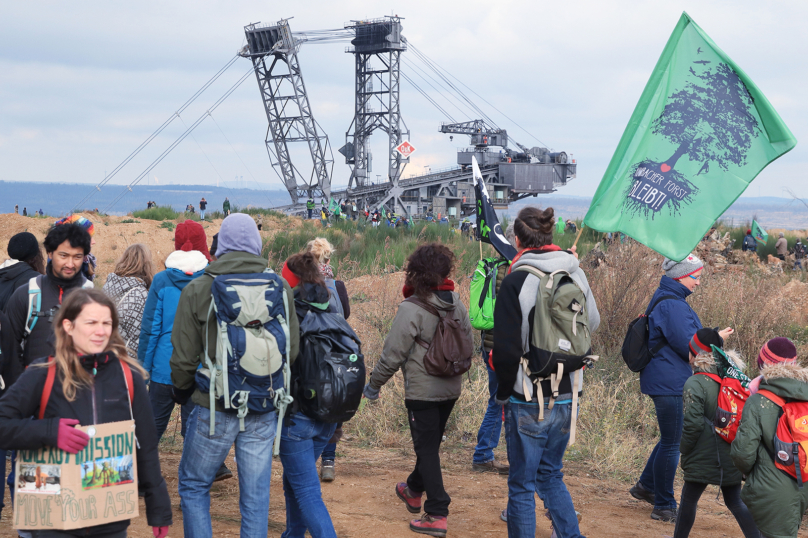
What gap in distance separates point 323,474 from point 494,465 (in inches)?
56.9

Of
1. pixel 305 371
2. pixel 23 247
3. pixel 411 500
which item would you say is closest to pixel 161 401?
pixel 23 247

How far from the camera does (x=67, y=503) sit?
8.37ft

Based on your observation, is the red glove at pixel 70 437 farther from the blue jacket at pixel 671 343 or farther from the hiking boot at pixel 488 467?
the hiking boot at pixel 488 467

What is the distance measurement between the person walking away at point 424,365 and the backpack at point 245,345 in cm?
115

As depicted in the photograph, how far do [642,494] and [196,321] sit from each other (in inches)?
146

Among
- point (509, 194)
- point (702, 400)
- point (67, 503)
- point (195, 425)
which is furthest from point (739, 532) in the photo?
point (509, 194)

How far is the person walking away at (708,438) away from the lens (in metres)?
3.96

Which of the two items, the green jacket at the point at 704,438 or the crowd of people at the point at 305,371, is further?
the green jacket at the point at 704,438

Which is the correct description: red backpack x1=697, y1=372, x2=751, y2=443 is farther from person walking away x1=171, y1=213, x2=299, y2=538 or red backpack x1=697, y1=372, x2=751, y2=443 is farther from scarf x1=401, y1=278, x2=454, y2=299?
person walking away x1=171, y1=213, x2=299, y2=538

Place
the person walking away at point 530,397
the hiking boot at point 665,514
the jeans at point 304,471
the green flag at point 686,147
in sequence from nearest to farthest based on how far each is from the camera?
the jeans at point 304,471, the person walking away at point 530,397, the green flag at point 686,147, the hiking boot at point 665,514

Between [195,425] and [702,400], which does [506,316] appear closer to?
[702,400]

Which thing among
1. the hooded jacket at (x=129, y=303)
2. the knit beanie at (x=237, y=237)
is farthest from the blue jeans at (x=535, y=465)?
the hooded jacket at (x=129, y=303)

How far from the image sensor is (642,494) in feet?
17.0

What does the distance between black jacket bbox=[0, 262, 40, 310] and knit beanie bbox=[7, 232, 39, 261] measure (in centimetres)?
6
